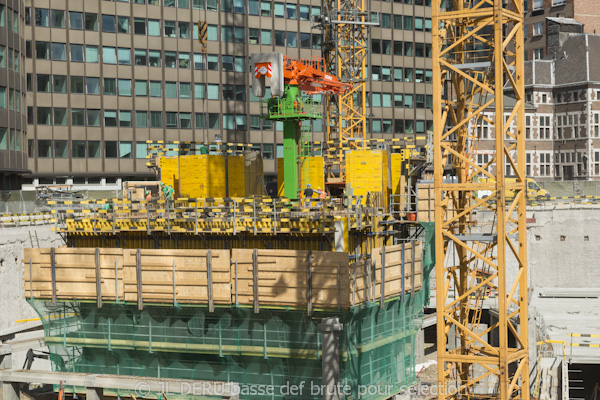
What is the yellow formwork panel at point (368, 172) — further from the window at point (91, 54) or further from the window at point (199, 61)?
the window at point (199, 61)

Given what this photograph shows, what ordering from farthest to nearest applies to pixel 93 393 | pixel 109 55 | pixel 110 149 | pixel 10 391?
pixel 110 149 < pixel 109 55 < pixel 10 391 < pixel 93 393

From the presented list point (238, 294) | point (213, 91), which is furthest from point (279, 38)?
point (238, 294)

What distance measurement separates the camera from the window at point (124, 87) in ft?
301

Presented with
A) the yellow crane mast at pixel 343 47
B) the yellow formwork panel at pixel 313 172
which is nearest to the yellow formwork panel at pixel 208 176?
the yellow formwork panel at pixel 313 172

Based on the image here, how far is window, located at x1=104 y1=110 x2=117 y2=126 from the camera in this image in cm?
9119

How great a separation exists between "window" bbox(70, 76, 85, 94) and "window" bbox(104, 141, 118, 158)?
19.2 ft

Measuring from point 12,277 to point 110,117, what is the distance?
41.0 meters

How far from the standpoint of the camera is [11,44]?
73.7 m

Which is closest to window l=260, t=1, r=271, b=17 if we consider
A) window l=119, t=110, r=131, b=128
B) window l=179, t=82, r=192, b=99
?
window l=179, t=82, r=192, b=99

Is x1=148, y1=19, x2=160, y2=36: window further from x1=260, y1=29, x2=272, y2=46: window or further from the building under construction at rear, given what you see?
the building under construction at rear

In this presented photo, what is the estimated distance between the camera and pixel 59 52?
290 feet

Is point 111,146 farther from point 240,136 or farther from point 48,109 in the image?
point 240,136

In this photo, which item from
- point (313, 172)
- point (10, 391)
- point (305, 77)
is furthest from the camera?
point (313, 172)

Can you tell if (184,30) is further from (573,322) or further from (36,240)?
(573,322)
